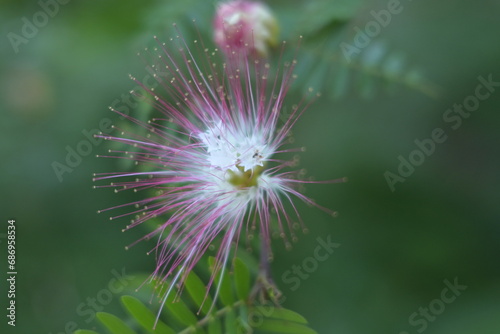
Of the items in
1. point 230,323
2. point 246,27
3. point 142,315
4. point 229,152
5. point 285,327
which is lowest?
point 285,327

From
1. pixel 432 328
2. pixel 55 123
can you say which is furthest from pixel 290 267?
pixel 55 123

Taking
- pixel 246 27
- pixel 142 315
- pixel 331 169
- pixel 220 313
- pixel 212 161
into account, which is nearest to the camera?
pixel 142 315

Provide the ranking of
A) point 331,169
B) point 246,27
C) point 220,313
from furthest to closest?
1. point 331,169
2. point 246,27
3. point 220,313

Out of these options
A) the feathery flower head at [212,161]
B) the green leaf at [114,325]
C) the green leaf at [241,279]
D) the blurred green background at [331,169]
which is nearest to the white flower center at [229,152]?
the feathery flower head at [212,161]

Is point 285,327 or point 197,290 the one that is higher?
point 197,290

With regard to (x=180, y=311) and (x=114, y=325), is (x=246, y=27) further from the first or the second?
(x=114, y=325)

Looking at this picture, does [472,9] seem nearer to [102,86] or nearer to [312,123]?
[312,123]

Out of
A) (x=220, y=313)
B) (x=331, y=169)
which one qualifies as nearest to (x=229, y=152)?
(x=220, y=313)

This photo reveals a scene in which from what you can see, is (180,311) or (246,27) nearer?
(180,311)
